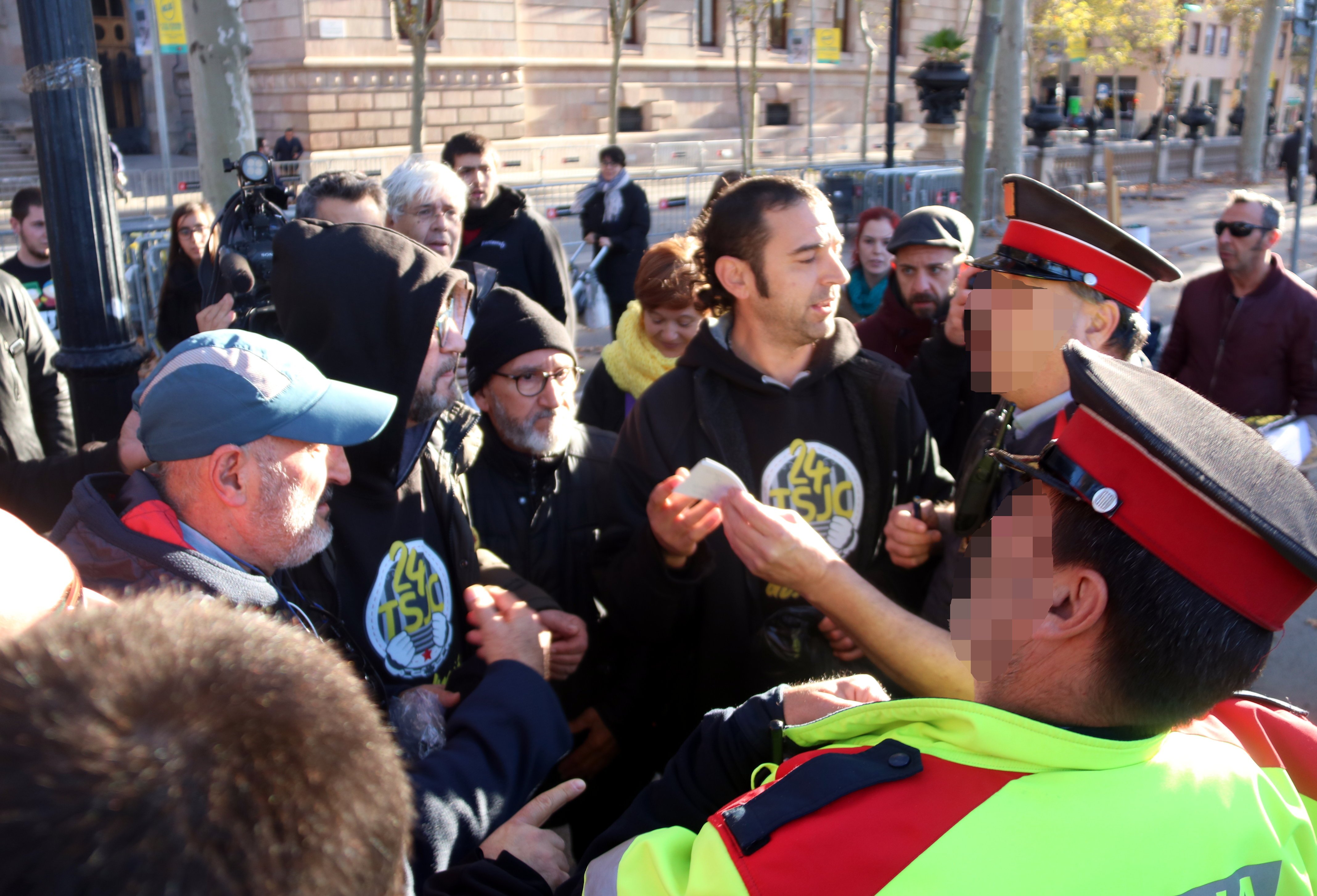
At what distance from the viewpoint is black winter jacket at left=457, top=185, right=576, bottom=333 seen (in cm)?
554

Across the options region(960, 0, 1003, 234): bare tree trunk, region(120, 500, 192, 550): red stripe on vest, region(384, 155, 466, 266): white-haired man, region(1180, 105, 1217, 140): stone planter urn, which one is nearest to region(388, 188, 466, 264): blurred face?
region(384, 155, 466, 266): white-haired man

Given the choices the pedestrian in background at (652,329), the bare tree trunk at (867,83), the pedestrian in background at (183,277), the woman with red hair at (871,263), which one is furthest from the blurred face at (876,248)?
the bare tree trunk at (867,83)

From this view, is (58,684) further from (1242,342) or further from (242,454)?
(1242,342)

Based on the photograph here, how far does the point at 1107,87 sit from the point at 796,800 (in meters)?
64.7

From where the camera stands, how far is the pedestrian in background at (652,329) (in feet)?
14.0

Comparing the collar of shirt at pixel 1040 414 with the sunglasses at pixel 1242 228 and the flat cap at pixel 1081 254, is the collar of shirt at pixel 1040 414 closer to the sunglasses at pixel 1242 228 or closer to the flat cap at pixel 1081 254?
the flat cap at pixel 1081 254

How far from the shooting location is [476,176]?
5.69 metres

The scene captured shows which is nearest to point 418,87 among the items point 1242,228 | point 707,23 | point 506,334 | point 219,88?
point 219,88

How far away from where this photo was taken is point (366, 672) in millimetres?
2270

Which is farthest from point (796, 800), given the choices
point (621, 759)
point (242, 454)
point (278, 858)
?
point (621, 759)

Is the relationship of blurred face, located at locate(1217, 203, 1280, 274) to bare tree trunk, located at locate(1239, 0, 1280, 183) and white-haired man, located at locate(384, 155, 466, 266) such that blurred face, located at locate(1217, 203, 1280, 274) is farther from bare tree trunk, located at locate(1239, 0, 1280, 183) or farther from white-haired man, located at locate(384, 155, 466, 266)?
bare tree trunk, located at locate(1239, 0, 1280, 183)

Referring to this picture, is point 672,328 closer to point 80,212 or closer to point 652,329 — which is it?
point 652,329

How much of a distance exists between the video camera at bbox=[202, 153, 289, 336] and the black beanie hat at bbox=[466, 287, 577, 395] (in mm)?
802

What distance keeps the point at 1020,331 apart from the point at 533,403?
1475 millimetres
